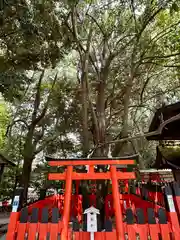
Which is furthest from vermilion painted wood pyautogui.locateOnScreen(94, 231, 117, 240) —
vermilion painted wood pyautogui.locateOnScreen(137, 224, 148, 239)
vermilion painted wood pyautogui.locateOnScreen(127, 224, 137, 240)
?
vermilion painted wood pyautogui.locateOnScreen(137, 224, 148, 239)

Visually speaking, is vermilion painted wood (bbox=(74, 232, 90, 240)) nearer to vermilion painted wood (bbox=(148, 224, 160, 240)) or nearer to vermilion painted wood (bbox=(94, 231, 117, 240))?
vermilion painted wood (bbox=(94, 231, 117, 240))

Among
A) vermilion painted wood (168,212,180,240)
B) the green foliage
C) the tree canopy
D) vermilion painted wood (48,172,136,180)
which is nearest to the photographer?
vermilion painted wood (168,212,180,240)

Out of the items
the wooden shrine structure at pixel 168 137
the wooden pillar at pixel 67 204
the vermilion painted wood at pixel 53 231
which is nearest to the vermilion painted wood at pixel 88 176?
the wooden pillar at pixel 67 204

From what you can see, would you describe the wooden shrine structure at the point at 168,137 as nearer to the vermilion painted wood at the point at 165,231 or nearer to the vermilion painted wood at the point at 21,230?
the vermilion painted wood at the point at 165,231

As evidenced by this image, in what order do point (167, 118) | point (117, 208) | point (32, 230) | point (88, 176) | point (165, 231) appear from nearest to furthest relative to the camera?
point (165, 231), point (32, 230), point (117, 208), point (88, 176), point (167, 118)

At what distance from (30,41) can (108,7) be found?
3.55 meters

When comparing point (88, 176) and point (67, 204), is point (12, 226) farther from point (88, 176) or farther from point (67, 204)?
point (88, 176)

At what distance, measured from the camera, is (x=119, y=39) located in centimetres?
778

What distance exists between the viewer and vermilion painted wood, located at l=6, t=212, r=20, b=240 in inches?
114

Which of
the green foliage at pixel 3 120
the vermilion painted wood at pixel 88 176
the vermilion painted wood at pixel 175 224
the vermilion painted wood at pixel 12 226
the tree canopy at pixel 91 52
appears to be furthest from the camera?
the green foliage at pixel 3 120

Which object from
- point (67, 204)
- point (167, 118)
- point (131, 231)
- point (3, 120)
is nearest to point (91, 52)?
point (167, 118)

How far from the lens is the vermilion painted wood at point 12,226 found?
2.90 metres

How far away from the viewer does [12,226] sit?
117 inches

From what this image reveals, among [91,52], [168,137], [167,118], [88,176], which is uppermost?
[91,52]
